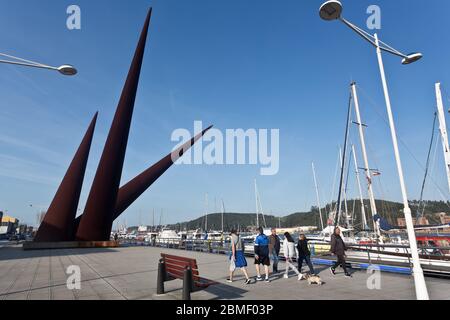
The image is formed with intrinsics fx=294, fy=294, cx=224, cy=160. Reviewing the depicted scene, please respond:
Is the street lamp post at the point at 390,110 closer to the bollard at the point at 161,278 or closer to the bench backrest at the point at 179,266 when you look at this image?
the bench backrest at the point at 179,266

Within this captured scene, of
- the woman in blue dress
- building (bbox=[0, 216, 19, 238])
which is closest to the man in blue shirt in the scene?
the woman in blue dress

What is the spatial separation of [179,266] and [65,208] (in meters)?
25.8

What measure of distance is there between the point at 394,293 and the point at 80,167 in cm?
3097

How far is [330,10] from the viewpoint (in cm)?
638

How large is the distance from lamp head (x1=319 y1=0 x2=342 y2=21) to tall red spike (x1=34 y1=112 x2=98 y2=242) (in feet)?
93.6

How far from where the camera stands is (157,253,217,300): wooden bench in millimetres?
5777

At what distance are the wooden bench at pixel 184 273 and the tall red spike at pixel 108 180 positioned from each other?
66.6ft

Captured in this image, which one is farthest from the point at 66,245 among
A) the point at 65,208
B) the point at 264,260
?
the point at 264,260

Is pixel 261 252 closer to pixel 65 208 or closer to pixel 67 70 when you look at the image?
pixel 67 70

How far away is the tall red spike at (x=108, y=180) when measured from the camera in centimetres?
2552
